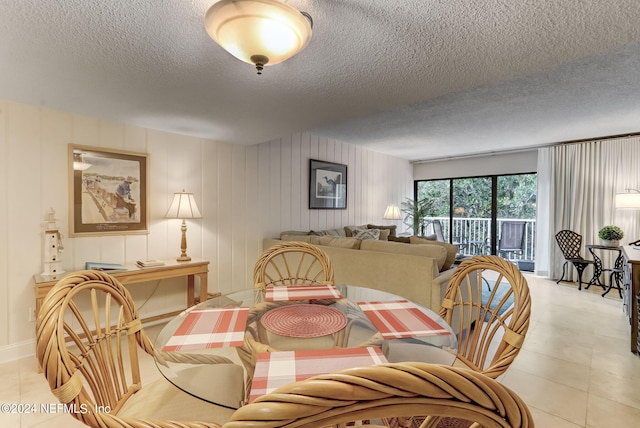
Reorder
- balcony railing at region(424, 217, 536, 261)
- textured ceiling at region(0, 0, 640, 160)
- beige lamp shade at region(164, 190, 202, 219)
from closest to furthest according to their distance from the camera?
textured ceiling at region(0, 0, 640, 160)
beige lamp shade at region(164, 190, 202, 219)
balcony railing at region(424, 217, 536, 261)

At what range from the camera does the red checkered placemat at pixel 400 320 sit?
3.66ft

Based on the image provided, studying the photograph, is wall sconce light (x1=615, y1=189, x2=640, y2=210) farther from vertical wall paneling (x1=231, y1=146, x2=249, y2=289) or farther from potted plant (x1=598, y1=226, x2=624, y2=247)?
vertical wall paneling (x1=231, y1=146, x2=249, y2=289)

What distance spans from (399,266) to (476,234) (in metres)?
4.47

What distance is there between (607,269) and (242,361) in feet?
18.9

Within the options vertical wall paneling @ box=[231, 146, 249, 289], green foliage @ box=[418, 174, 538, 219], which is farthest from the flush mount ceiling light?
green foliage @ box=[418, 174, 538, 219]

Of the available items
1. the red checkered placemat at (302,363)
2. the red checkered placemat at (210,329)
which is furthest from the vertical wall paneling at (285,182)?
the red checkered placemat at (302,363)

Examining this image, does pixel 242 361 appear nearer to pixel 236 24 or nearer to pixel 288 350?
pixel 288 350

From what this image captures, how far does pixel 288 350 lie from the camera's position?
3.26ft

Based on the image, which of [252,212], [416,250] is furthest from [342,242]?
[252,212]

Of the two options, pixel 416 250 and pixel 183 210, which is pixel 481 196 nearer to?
pixel 416 250

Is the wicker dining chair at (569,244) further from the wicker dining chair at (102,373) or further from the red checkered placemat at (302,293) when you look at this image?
the wicker dining chair at (102,373)

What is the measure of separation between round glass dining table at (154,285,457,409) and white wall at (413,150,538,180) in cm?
538

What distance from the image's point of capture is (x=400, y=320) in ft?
4.00

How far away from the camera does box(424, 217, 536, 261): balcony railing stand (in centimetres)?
582
